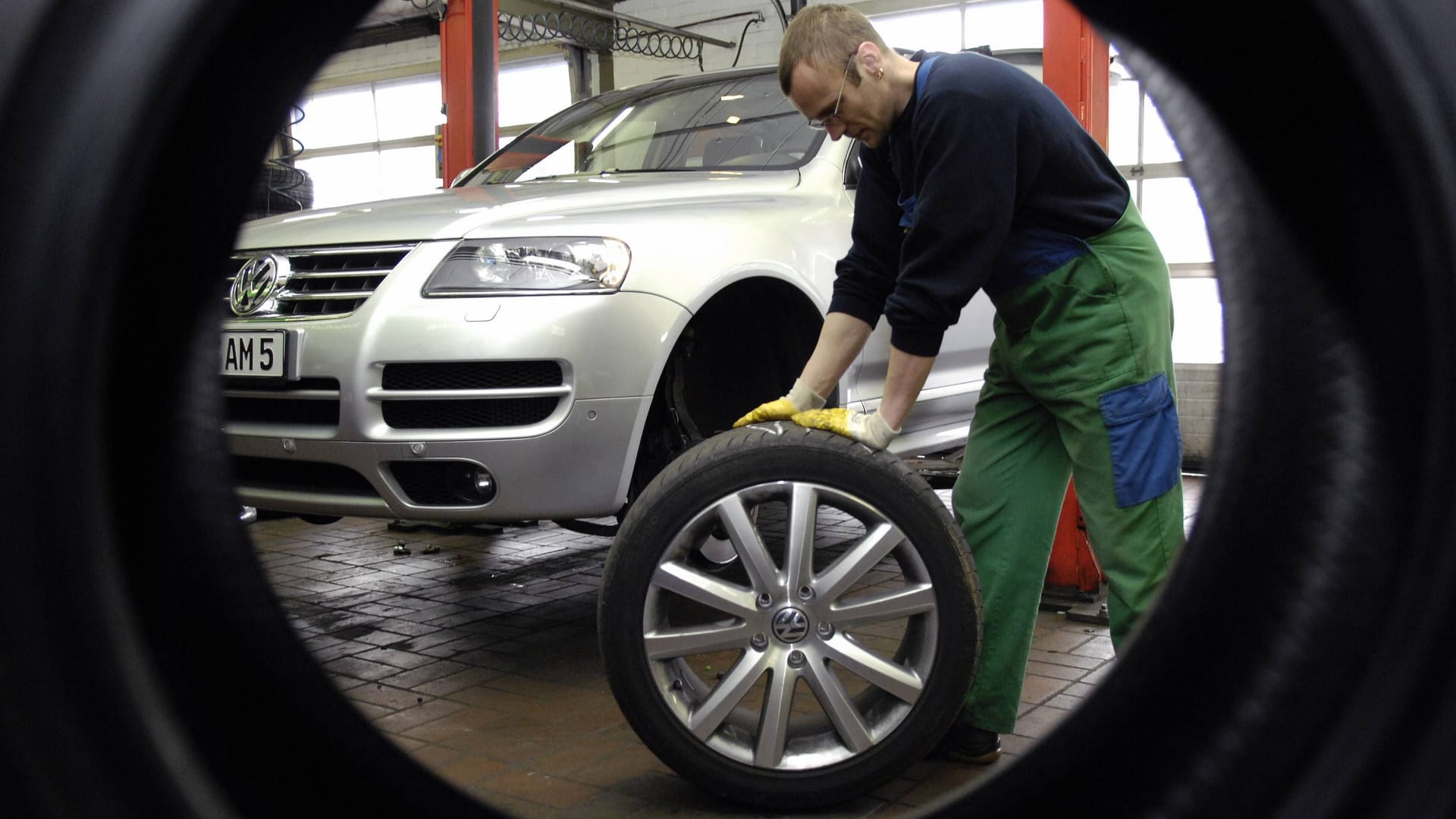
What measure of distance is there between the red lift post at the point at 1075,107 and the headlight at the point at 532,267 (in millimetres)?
1515

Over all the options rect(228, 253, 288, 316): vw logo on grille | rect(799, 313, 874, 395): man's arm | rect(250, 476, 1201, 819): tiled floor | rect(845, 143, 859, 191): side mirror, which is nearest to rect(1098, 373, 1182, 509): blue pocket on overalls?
rect(799, 313, 874, 395): man's arm

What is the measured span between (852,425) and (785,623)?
1.19ft

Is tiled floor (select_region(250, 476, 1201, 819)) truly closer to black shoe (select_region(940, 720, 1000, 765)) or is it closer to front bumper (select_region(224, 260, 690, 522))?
black shoe (select_region(940, 720, 1000, 765))

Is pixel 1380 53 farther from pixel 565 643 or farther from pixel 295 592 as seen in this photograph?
pixel 295 592

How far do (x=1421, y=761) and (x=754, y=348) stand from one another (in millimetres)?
2881

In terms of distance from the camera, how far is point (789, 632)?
2.14 meters

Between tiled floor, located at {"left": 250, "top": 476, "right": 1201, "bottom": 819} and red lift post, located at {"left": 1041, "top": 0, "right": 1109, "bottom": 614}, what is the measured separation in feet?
0.45

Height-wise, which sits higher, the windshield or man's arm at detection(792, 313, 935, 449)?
the windshield

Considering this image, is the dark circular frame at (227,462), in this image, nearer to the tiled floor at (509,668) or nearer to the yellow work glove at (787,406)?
the tiled floor at (509,668)

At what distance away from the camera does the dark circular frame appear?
1.82 ft

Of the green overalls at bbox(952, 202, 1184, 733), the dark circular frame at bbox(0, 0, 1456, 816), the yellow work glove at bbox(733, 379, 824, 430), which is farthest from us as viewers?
the yellow work glove at bbox(733, 379, 824, 430)

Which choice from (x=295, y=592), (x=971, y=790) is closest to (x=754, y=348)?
(x=295, y=592)

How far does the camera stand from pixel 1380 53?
0.55m

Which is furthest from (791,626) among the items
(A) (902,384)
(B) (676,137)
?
(B) (676,137)
